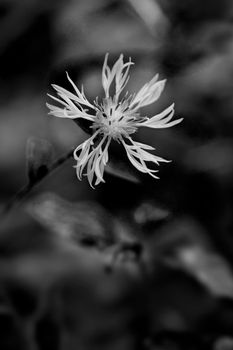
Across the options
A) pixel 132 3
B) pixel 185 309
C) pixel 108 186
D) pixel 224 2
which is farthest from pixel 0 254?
pixel 224 2

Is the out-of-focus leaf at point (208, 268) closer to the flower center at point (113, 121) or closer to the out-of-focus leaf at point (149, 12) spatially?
the flower center at point (113, 121)

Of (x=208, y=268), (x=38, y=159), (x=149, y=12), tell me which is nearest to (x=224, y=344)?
(x=208, y=268)

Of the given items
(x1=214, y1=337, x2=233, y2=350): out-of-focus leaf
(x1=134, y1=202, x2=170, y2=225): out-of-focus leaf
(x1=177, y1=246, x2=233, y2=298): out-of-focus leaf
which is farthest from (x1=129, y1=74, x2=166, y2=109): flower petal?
(x1=214, y1=337, x2=233, y2=350): out-of-focus leaf

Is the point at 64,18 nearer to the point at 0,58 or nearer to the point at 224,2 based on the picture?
the point at 0,58

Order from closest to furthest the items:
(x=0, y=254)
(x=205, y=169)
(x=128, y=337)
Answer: (x=128, y=337)
(x=0, y=254)
(x=205, y=169)

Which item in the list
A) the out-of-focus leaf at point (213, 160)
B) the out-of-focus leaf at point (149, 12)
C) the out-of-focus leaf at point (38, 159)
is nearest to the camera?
the out-of-focus leaf at point (38, 159)

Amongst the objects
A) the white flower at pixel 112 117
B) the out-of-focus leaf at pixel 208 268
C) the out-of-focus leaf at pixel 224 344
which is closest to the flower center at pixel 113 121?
the white flower at pixel 112 117

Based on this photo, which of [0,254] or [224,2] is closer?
[0,254]
